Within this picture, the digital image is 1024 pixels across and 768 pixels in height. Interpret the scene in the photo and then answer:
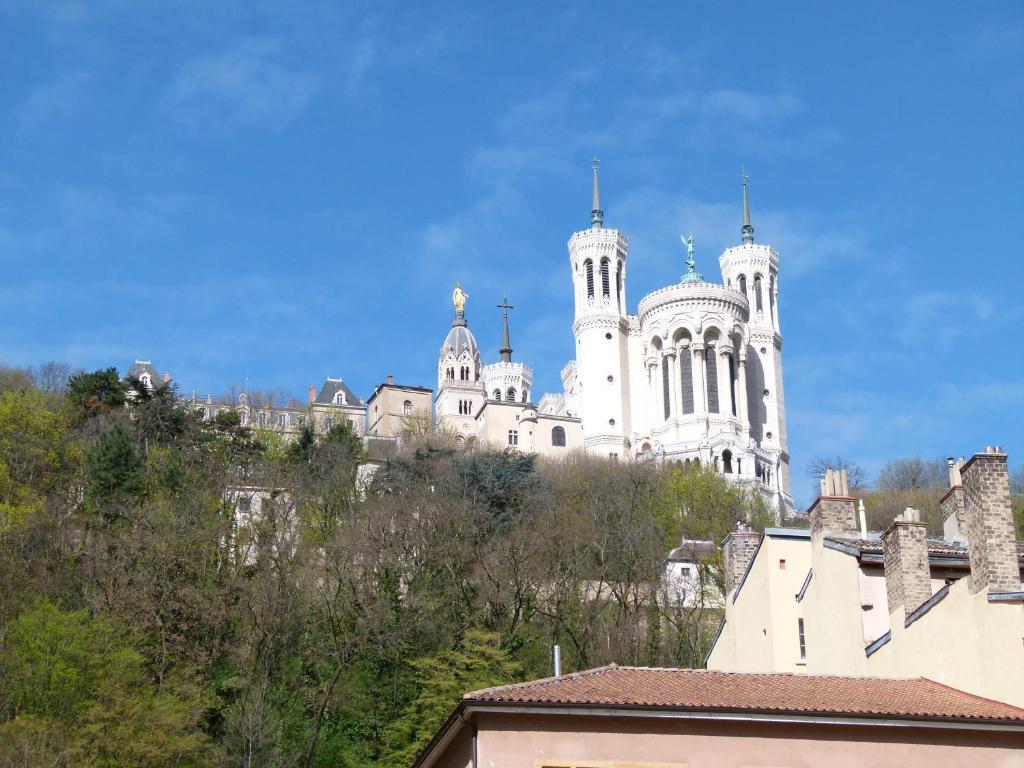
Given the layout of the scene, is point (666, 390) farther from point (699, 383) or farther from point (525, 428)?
point (525, 428)

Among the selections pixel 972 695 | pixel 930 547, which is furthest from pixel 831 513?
pixel 972 695

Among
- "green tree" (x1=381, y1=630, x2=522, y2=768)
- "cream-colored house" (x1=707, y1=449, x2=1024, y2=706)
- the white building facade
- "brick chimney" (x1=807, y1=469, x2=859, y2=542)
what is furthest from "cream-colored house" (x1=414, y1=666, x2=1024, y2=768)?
the white building facade

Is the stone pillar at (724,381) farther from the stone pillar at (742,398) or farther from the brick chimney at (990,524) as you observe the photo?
the brick chimney at (990,524)

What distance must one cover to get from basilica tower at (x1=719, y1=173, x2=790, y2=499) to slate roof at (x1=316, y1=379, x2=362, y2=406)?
3100 centimetres

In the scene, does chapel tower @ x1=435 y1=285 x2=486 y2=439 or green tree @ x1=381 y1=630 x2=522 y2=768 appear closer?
green tree @ x1=381 y1=630 x2=522 y2=768

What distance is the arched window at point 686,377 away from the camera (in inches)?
4006

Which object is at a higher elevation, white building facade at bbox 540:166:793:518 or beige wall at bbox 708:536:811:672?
white building facade at bbox 540:166:793:518

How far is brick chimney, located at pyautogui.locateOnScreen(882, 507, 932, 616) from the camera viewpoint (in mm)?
21844

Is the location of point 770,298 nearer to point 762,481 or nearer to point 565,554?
point 762,481

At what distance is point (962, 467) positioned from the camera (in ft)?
73.1

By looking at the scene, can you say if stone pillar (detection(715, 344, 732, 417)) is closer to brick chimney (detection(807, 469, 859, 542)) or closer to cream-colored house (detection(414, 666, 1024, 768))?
brick chimney (detection(807, 469, 859, 542))

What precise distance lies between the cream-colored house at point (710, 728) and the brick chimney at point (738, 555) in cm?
1083

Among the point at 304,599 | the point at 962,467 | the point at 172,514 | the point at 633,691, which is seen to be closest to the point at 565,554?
the point at 304,599

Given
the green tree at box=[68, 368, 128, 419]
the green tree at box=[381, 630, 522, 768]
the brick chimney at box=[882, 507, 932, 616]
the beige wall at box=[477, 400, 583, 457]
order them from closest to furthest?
the brick chimney at box=[882, 507, 932, 616] < the green tree at box=[381, 630, 522, 768] < the green tree at box=[68, 368, 128, 419] < the beige wall at box=[477, 400, 583, 457]
